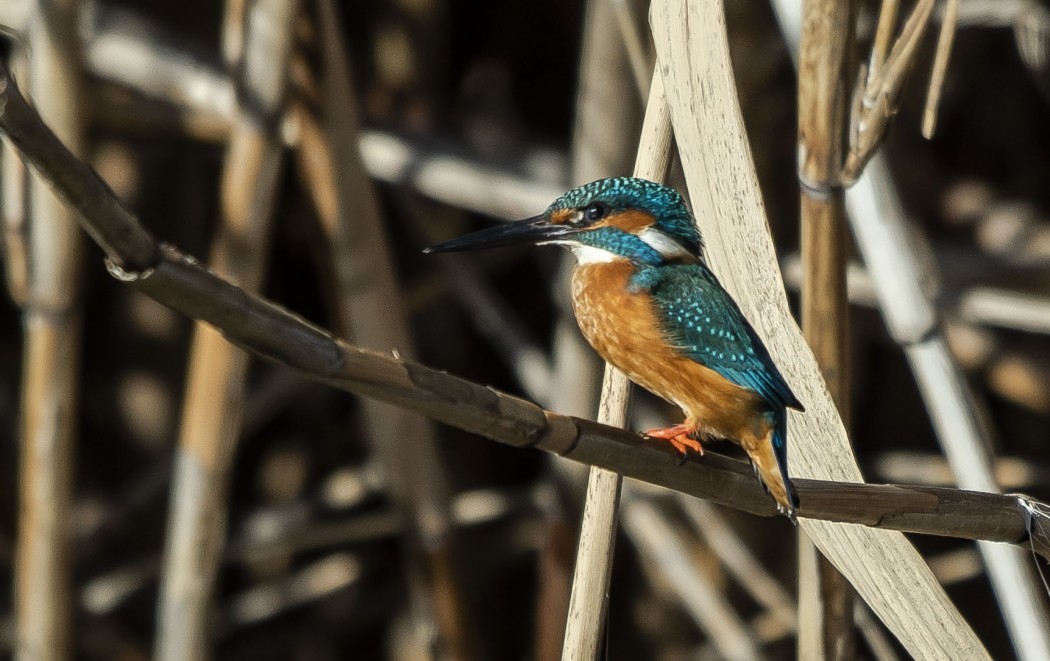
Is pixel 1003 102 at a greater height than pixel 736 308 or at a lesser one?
greater

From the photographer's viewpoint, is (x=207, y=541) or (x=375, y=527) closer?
(x=207, y=541)

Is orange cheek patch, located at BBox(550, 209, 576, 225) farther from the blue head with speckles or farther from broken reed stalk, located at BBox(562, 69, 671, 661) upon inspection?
broken reed stalk, located at BBox(562, 69, 671, 661)

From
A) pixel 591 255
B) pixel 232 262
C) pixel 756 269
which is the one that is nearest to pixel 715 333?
pixel 756 269

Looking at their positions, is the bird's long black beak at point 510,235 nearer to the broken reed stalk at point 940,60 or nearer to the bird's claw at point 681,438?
the bird's claw at point 681,438

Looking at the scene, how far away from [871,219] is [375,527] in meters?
1.52

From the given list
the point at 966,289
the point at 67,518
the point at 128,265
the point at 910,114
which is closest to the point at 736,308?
the point at 128,265

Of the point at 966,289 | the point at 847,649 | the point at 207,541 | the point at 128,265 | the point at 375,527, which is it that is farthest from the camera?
the point at 375,527

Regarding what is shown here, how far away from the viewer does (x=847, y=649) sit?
140cm

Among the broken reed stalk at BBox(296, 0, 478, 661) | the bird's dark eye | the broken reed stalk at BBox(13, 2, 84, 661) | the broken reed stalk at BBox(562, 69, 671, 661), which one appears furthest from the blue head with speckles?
the broken reed stalk at BBox(13, 2, 84, 661)

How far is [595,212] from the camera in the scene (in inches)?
55.2

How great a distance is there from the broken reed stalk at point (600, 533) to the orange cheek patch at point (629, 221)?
170 mm

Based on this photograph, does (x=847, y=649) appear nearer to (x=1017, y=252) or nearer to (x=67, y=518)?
(x=67, y=518)

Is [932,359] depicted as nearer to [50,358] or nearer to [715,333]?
[715,333]

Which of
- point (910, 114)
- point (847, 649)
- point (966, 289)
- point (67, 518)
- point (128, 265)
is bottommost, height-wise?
point (128, 265)
